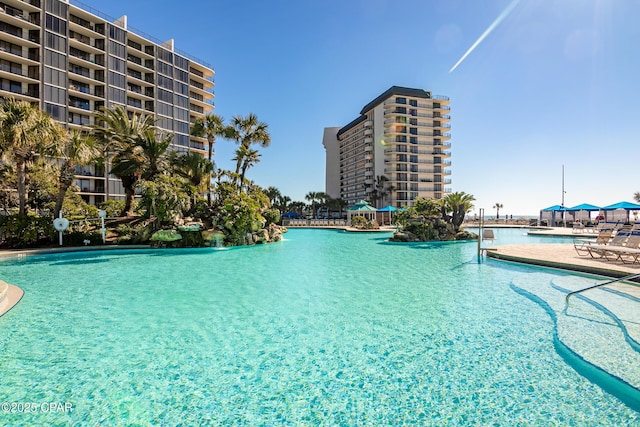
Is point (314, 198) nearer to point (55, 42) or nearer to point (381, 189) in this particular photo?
point (381, 189)

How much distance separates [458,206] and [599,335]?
19754 mm

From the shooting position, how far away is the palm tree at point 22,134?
14734 mm

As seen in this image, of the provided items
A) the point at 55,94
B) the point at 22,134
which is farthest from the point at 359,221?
the point at 55,94

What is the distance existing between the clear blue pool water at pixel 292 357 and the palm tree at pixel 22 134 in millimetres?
9947

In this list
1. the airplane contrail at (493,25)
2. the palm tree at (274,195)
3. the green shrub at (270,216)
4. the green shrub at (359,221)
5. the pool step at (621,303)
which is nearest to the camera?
the pool step at (621,303)

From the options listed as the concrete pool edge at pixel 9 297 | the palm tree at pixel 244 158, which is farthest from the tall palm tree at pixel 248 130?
the concrete pool edge at pixel 9 297

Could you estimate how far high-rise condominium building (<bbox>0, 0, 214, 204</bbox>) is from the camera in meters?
34.1

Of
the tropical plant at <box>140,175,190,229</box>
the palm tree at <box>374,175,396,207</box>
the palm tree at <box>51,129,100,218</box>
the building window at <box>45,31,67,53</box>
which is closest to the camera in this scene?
the palm tree at <box>51,129,100,218</box>

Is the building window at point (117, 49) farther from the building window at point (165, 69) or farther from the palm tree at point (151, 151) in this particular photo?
the palm tree at point (151, 151)

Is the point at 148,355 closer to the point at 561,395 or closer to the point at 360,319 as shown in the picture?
the point at 360,319

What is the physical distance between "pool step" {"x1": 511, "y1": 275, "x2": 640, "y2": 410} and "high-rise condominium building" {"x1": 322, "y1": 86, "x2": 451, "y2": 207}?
185 ft

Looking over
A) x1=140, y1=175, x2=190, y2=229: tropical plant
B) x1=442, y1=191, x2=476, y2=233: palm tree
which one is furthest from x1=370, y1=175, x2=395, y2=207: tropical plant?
x1=140, y1=175, x2=190, y2=229: tropical plant

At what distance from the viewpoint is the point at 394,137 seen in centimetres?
6431

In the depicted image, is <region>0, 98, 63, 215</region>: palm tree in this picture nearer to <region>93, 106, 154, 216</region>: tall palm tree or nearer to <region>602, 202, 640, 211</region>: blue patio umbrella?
<region>93, 106, 154, 216</region>: tall palm tree
